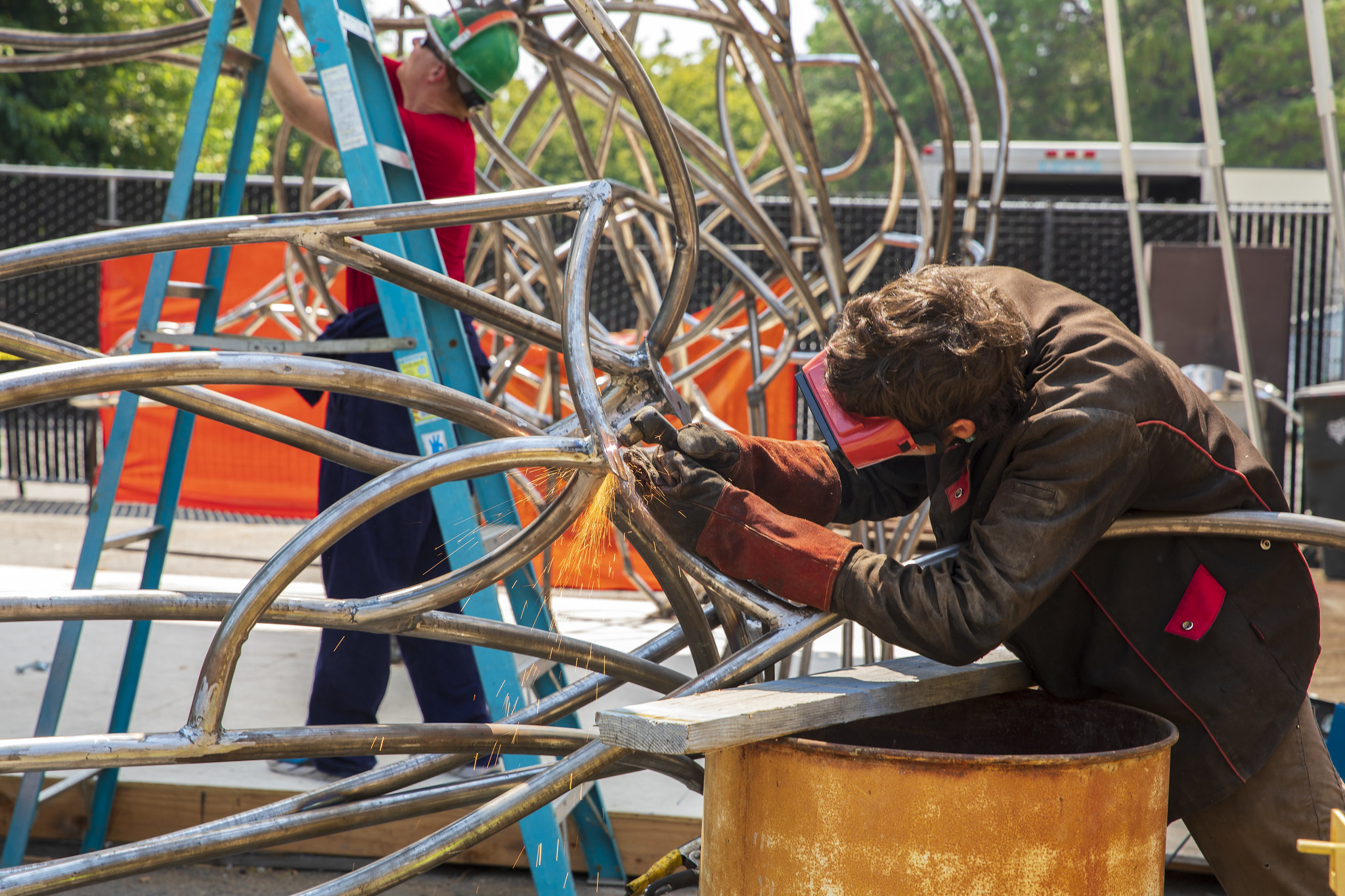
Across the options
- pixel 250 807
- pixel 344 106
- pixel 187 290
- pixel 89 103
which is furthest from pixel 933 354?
pixel 89 103

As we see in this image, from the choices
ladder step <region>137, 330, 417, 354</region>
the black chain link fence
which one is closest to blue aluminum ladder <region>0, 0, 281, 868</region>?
ladder step <region>137, 330, 417, 354</region>

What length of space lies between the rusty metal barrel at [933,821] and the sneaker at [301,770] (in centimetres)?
176

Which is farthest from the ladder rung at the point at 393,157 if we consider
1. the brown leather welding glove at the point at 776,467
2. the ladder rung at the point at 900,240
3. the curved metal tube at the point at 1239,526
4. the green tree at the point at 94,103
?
the green tree at the point at 94,103

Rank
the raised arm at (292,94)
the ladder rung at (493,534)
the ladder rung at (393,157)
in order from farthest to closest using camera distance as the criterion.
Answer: the raised arm at (292,94) → the ladder rung at (393,157) → the ladder rung at (493,534)

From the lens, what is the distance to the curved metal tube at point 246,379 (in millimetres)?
1355

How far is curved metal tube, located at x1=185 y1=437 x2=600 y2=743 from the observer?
1391 mm

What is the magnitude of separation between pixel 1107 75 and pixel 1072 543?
3650 cm

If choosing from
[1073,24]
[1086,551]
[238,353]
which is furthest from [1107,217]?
[1073,24]

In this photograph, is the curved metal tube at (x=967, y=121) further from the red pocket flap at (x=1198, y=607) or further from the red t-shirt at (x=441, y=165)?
the red pocket flap at (x=1198, y=607)

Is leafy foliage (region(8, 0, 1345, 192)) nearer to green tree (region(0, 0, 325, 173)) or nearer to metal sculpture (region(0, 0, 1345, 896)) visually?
green tree (region(0, 0, 325, 173))

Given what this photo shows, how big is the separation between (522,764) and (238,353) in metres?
0.97

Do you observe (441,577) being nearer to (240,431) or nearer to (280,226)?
(280,226)

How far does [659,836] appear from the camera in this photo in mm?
2783

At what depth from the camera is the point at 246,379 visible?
1497 millimetres
